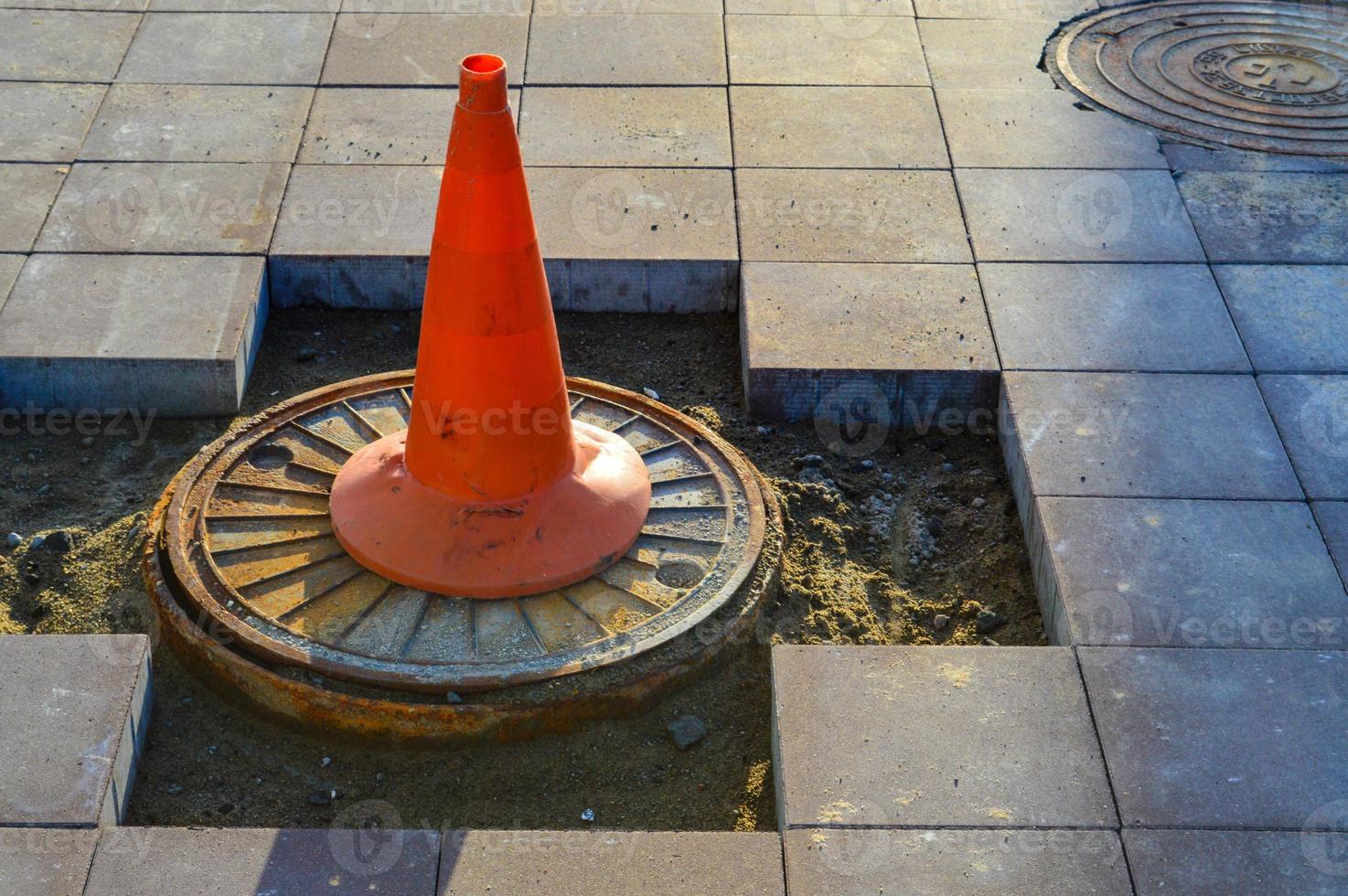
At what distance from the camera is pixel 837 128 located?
6777 millimetres

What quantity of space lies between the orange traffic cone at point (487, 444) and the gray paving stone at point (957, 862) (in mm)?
1131

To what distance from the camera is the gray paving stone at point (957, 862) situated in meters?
3.46

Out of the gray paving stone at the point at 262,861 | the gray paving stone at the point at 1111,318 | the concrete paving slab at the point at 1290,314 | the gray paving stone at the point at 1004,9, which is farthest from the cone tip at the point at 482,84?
the gray paving stone at the point at 1004,9

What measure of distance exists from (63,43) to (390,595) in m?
4.44

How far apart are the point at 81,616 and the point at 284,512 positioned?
25.5 inches

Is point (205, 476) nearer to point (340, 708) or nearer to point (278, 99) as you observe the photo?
point (340, 708)

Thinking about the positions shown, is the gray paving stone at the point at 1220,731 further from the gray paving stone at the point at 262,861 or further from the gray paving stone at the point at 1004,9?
the gray paving stone at the point at 1004,9

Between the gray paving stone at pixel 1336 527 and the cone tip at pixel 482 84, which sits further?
the gray paving stone at pixel 1336 527

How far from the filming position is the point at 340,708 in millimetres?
3932

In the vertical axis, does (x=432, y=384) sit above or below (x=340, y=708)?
above

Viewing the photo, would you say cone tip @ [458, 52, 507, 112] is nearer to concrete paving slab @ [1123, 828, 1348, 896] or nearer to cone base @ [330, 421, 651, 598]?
cone base @ [330, 421, 651, 598]

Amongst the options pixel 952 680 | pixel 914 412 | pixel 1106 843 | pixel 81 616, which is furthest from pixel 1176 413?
pixel 81 616

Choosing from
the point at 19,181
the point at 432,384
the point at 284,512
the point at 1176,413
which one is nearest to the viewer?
the point at 432,384

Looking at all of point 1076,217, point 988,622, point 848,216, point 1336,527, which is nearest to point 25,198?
point 848,216
